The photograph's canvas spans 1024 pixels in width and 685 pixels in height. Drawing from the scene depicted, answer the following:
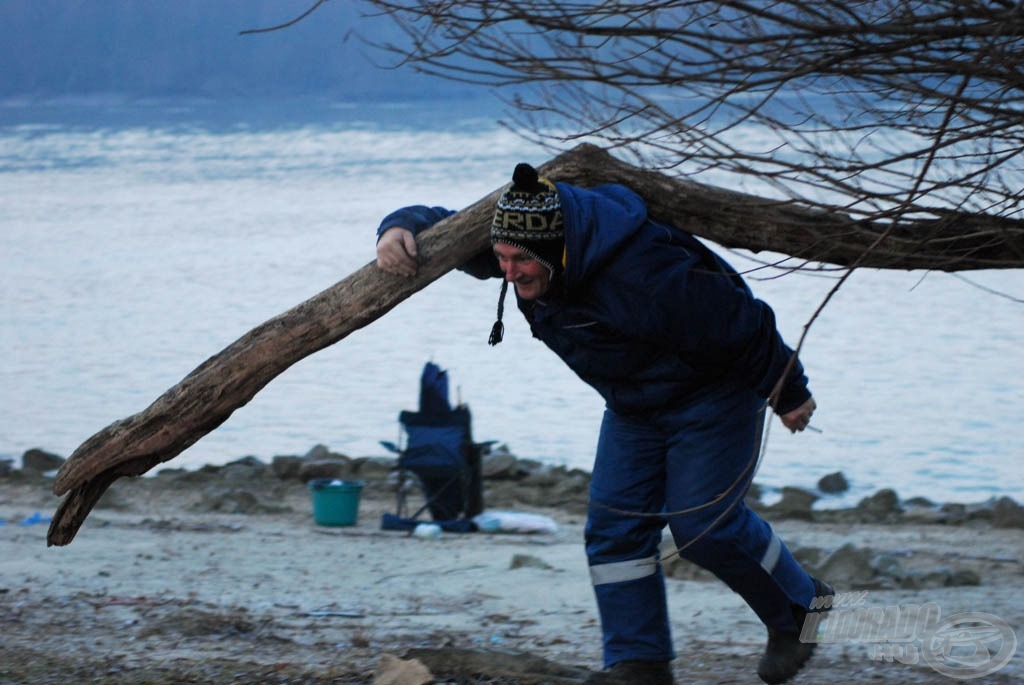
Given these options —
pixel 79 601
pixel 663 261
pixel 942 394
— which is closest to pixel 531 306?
pixel 663 261

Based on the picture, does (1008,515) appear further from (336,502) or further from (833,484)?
(336,502)

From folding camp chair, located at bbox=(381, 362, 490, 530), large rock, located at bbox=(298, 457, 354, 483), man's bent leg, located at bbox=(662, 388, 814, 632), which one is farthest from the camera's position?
large rock, located at bbox=(298, 457, 354, 483)

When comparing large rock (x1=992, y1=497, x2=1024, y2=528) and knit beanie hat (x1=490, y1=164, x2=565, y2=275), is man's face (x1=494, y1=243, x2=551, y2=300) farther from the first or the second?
large rock (x1=992, y1=497, x2=1024, y2=528)

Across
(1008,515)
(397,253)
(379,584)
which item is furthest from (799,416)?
(1008,515)

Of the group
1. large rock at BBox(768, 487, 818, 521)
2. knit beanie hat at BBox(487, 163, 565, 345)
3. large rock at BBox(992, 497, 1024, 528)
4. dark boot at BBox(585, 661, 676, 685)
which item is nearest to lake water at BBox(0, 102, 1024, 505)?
large rock at BBox(768, 487, 818, 521)

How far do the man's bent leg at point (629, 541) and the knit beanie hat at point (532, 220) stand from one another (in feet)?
2.12

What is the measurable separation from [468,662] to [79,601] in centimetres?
231

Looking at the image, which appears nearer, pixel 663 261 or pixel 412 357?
pixel 663 261

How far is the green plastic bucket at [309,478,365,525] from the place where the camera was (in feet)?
29.3

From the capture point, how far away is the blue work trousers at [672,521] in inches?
161

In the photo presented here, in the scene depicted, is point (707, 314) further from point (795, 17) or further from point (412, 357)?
point (412, 357)

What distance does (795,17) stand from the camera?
3936mm

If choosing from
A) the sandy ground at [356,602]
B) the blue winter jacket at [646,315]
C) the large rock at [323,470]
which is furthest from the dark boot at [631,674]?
the large rock at [323,470]

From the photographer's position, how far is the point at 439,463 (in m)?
8.84
